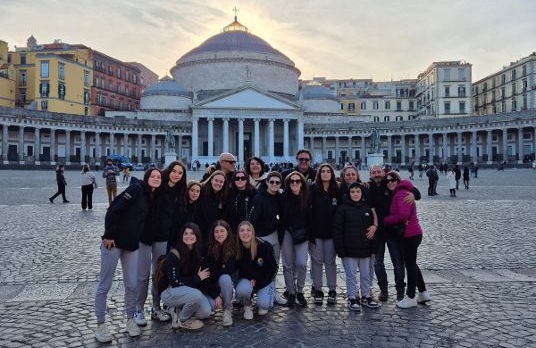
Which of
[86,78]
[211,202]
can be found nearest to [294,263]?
[211,202]

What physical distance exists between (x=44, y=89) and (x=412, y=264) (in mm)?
66995

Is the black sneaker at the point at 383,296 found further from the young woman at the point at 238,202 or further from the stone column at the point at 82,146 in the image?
the stone column at the point at 82,146

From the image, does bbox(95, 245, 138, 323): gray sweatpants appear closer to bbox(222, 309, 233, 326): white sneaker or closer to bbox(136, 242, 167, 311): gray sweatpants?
bbox(136, 242, 167, 311): gray sweatpants

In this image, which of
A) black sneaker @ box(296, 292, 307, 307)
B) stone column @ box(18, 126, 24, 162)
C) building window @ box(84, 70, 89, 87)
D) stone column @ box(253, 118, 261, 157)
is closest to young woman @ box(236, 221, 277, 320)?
black sneaker @ box(296, 292, 307, 307)

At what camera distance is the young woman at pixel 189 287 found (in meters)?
5.51

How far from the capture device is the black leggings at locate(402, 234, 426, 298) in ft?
20.5

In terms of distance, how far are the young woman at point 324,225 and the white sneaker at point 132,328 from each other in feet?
7.86

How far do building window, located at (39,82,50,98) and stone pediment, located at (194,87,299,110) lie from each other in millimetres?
19984

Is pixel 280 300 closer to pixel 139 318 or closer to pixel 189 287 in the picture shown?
pixel 189 287

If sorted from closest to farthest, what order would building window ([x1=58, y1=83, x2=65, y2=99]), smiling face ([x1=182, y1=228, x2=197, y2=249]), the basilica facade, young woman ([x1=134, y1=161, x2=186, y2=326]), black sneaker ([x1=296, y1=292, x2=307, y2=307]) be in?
smiling face ([x1=182, y1=228, x2=197, y2=249]), young woman ([x1=134, y1=161, x2=186, y2=326]), black sneaker ([x1=296, y1=292, x2=307, y2=307]), the basilica facade, building window ([x1=58, y1=83, x2=65, y2=99])

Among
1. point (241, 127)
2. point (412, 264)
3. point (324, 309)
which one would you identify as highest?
point (241, 127)

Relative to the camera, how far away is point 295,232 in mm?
6410


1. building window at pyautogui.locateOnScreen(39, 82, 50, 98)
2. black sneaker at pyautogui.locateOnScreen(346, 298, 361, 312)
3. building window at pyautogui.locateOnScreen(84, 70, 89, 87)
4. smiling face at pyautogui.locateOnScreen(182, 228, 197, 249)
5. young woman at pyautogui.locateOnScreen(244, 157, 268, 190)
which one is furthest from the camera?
building window at pyautogui.locateOnScreen(84, 70, 89, 87)

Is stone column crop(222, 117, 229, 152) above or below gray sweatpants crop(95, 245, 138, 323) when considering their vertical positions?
above
